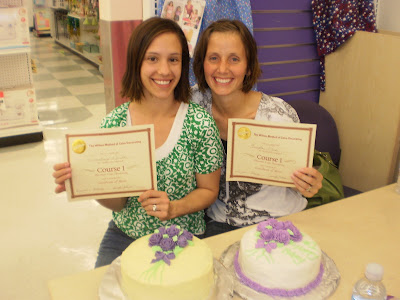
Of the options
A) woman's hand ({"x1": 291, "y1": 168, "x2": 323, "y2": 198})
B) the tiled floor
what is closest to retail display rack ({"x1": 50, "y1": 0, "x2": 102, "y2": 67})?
the tiled floor

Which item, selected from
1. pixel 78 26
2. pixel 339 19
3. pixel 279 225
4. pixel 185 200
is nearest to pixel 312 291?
pixel 279 225

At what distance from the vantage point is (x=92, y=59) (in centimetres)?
783

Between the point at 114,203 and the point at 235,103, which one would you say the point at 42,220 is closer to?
the point at 114,203

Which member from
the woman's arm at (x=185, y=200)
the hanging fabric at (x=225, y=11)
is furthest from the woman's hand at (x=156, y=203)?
the hanging fabric at (x=225, y=11)

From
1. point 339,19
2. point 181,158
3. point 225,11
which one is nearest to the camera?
point 181,158

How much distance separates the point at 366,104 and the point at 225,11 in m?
1.12

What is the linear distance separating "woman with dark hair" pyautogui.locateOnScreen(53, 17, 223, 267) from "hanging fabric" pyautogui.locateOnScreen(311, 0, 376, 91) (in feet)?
4.80

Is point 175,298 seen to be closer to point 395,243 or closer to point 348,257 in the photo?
point 348,257

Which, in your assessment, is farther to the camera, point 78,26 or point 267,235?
point 78,26

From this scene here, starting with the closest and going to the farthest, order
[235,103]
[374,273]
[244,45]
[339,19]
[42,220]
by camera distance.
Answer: [374,273] → [244,45] → [235,103] → [339,19] → [42,220]

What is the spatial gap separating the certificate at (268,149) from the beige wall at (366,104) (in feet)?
4.53

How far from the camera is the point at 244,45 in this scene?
6.00ft

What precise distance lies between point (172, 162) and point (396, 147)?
1.67 m

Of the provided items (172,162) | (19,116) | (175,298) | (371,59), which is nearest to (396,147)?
(371,59)
